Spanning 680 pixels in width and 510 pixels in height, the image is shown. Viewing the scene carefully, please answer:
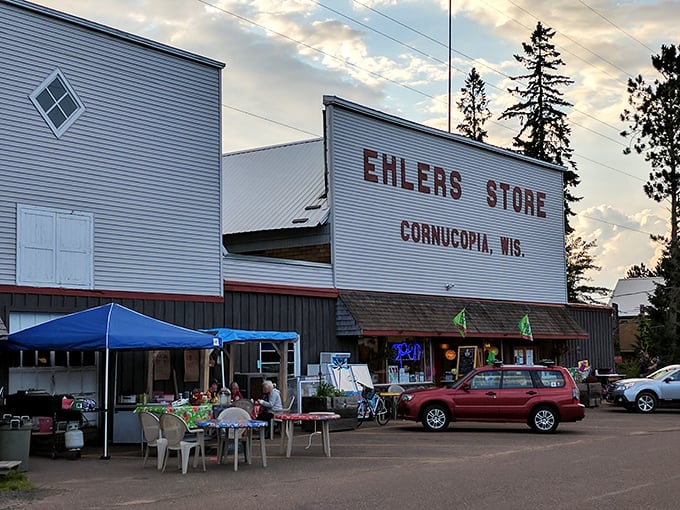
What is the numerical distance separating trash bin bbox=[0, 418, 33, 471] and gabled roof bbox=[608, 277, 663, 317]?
6541 cm

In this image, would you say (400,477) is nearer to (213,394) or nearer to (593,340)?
(213,394)

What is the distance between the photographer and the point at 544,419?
71.7 ft

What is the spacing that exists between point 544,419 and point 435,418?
2.46 meters

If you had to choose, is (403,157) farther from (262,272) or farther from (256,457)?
(256,457)

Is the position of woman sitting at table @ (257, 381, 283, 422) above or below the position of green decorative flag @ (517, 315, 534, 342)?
below

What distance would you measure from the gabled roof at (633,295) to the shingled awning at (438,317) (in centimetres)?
4156

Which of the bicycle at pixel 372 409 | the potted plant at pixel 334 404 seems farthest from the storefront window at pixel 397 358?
the potted plant at pixel 334 404

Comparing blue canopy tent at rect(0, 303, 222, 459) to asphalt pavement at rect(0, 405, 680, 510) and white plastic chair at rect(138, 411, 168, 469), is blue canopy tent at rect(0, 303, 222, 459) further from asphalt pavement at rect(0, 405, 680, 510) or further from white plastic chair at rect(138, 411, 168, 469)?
asphalt pavement at rect(0, 405, 680, 510)

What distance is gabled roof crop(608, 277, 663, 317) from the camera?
76.3 metres

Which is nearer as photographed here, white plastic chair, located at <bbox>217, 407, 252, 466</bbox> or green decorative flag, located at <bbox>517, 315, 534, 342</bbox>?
white plastic chair, located at <bbox>217, 407, 252, 466</bbox>

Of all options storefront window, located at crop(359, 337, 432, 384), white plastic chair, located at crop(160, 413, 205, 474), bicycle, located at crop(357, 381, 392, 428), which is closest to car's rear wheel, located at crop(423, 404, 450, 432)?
bicycle, located at crop(357, 381, 392, 428)

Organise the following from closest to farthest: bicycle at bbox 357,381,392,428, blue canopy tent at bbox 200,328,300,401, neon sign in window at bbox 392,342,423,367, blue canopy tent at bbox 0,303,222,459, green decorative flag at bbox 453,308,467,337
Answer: blue canopy tent at bbox 0,303,222,459, blue canopy tent at bbox 200,328,300,401, bicycle at bbox 357,381,392,428, neon sign in window at bbox 392,342,423,367, green decorative flag at bbox 453,308,467,337

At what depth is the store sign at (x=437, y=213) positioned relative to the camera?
28.0m

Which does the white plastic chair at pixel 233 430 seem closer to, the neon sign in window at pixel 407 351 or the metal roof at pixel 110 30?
the metal roof at pixel 110 30
